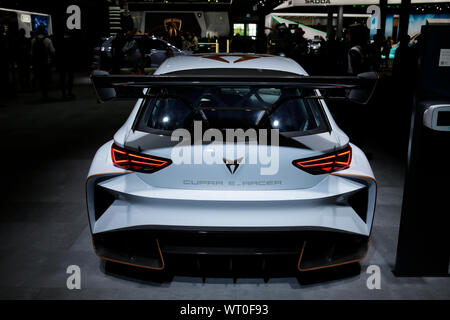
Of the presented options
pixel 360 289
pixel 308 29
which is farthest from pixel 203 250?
pixel 308 29

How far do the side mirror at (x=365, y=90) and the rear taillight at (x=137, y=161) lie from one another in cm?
114

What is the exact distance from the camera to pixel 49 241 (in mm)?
3506

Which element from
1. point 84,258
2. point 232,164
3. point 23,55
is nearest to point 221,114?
point 232,164

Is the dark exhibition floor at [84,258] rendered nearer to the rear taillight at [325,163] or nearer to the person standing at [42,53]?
the rear taillight at [325,163]

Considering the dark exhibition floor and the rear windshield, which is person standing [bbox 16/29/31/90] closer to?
the dark exhibition floor

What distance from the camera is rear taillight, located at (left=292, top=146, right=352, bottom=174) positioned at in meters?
2.41

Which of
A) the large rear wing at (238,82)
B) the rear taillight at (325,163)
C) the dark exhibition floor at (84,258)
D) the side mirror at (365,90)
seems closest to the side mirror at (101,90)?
the large rear wing at (238,82)

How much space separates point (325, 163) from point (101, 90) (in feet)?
4.41

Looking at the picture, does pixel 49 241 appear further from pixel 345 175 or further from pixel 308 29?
pixel 308 29

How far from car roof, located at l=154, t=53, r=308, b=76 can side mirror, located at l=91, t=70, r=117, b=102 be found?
0.71 meters

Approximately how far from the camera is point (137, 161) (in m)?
2.46

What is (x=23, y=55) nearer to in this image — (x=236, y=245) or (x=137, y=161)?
(x=137, y=161)

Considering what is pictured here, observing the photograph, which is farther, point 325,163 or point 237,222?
point 325,163

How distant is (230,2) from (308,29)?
19.3 metres
